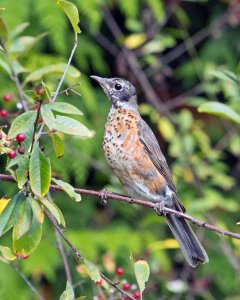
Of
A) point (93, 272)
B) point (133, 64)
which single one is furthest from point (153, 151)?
point (93, 272)

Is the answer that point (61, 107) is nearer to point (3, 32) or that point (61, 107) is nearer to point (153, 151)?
point (3, 32)

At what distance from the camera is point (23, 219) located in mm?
2156

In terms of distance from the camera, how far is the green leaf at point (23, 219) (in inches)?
84.4

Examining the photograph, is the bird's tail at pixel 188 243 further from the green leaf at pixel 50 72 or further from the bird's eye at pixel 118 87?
the green leaf at pixel 50 72

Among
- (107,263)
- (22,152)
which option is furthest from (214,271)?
(22,152)

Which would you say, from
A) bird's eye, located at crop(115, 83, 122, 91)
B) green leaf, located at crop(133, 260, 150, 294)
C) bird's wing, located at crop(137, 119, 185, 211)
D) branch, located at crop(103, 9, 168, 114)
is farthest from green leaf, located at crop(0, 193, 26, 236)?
branch, located at crop(103, 9, 168, 114)

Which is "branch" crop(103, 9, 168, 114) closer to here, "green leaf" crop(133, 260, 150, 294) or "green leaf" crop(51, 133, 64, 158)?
"green leaf" crop(133, 260, 150, 294)

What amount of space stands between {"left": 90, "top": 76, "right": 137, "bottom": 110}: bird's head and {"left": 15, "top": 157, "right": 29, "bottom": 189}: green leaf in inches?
66.4

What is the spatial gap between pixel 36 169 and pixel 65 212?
2.92 m

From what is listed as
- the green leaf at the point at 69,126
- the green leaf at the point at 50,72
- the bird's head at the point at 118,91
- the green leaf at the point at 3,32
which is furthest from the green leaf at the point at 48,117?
the bird's head at the point at 118,91

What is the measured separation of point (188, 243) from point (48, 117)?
1738 millimetres

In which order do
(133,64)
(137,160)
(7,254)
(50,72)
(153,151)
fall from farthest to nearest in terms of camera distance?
(133,64) < (153,151) < (137,160) < (50,72) < (7,254)

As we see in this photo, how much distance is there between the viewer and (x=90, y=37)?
5191 millimetres

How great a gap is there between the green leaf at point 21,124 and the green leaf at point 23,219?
24 cm
